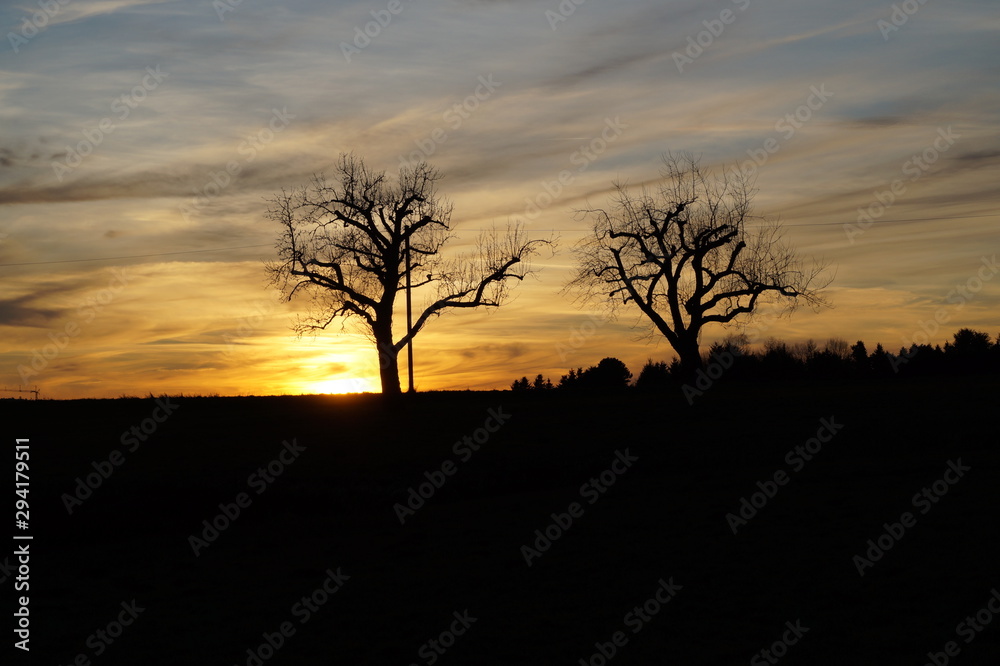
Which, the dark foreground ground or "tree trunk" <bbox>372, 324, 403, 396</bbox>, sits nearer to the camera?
the dark foreground ground

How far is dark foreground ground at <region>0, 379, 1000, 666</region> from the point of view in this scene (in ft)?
36.9

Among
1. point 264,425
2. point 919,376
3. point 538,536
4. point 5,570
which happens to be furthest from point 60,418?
point 919,376

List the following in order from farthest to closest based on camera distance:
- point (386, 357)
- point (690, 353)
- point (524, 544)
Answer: point (690, 353), point (386, 357), point (524, 544)

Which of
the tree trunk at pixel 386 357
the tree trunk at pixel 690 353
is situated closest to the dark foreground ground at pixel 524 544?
the tree trunk at pixel 386 357

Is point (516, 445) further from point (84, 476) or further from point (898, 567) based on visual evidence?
point (898, 567)

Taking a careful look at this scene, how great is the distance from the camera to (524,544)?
1658 centimetres

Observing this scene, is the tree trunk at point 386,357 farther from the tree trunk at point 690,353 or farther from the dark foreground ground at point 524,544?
the tree trunk at point 690,353

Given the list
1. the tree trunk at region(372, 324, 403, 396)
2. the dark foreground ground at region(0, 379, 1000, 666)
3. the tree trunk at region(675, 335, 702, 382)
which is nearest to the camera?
the dark foreground ground at region(0, 379, 1000, 666)

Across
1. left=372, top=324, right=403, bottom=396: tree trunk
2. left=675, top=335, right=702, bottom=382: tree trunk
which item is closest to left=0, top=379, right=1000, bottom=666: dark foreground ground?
left=372, top=324, right=403, bottom=396: tree trunk

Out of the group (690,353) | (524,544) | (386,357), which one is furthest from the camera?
(690,353)

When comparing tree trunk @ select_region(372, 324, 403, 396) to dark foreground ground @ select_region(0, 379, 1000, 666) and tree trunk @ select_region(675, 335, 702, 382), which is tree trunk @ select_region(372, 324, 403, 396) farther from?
tree trunk @ select_region(675, 335, 702, 382)

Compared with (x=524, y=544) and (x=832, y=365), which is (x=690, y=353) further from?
(x=524, y=544)

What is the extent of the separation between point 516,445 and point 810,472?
30.1 ft

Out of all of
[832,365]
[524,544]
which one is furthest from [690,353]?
[524,544]
